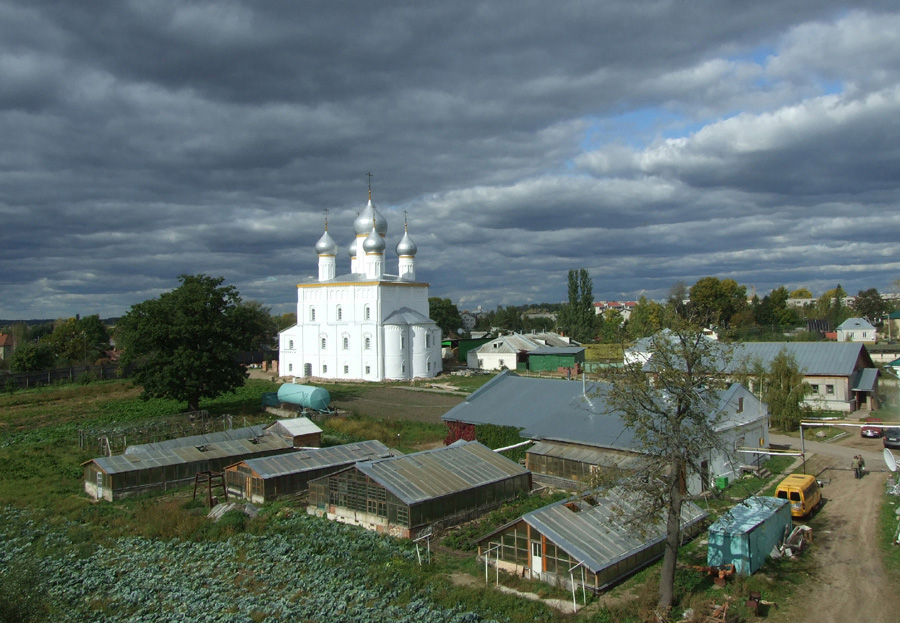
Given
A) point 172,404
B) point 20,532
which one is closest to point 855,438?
point 20,532

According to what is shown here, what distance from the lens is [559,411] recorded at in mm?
25734

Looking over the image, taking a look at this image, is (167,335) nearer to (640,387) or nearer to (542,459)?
(542,459)

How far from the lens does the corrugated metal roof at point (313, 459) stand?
22547 millimetres

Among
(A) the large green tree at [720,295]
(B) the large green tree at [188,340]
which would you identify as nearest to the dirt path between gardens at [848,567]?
(B) the large green tree at [188,340]

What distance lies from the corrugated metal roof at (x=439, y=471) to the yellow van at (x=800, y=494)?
7.81m

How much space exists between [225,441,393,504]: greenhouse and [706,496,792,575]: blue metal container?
13.3 meters

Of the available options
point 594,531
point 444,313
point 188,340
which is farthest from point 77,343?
point 594,531

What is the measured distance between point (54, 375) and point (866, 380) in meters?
63.9

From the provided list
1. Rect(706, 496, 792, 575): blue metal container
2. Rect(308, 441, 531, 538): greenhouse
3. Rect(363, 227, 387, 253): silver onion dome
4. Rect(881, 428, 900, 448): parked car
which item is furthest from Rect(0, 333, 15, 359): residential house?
Rect(881, 428, 900, 448): parked car

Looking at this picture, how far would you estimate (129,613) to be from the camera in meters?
14.2

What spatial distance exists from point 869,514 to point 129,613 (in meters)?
19.6

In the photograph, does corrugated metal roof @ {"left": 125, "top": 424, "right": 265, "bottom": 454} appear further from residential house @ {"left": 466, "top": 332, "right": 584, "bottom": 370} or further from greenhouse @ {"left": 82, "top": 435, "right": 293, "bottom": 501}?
residential house @ {"left": 466, "top": 332, "right": 584, "bottom": 370}

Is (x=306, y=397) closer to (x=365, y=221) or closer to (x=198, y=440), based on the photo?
(x=198, y=440)

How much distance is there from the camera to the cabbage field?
13773mm
